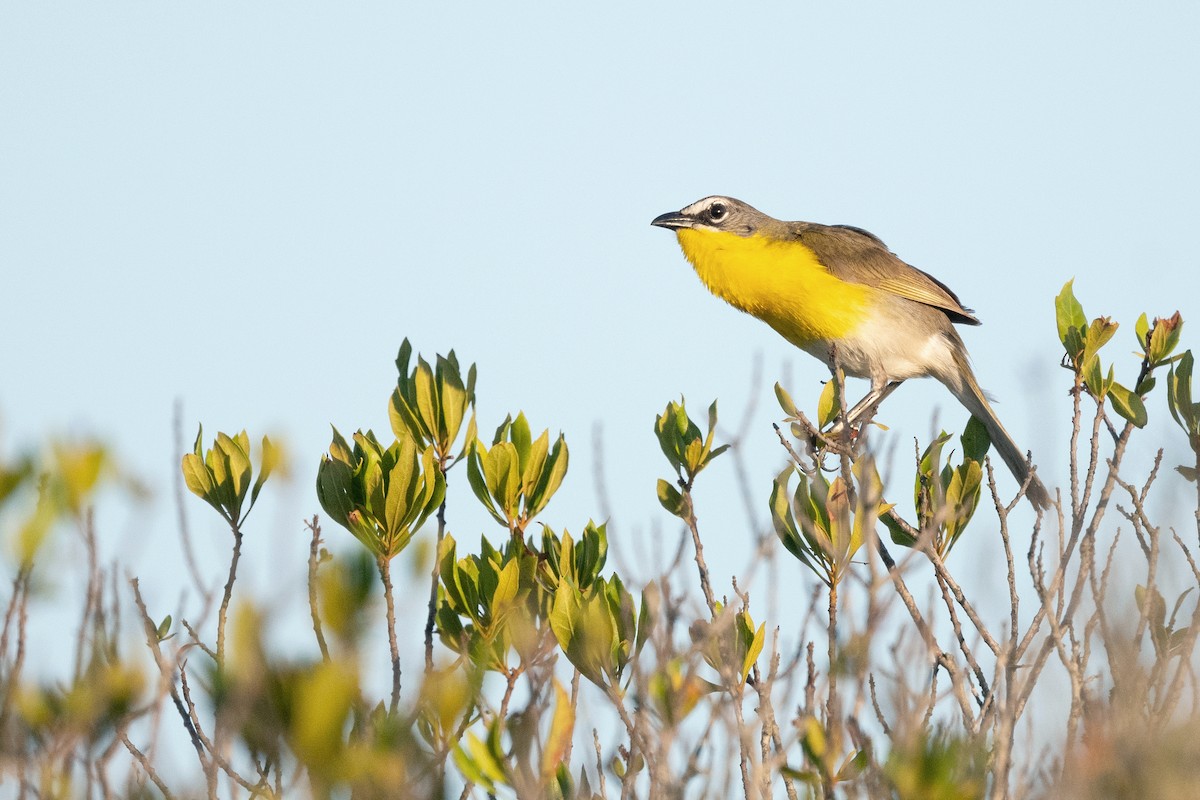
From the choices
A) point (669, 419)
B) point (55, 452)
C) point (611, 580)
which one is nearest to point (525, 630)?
point (611, 580)

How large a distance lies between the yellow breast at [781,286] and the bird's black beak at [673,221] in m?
0.10

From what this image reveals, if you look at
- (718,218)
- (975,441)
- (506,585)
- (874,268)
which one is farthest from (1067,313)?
(718,218)

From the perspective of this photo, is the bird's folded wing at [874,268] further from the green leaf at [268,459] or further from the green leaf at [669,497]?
the green leaf at [268,459]

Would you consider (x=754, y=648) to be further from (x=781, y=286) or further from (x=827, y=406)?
(x=781, y=286)

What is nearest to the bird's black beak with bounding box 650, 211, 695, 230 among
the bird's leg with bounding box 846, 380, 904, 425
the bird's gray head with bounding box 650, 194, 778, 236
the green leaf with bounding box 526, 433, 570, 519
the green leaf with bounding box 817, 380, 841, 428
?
the bird's gray head with bounding box 650, 194, 778, 236

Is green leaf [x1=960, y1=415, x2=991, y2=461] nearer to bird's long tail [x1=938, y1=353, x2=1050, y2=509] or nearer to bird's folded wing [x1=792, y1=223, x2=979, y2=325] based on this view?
bird's long tail [x1=938, y1=353, x2=1050, y2=509]

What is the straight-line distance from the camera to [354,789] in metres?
1.94

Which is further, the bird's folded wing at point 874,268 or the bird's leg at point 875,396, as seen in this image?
the bird's folded wing at point 874,268

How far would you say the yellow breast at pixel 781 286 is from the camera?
7539 millimetres

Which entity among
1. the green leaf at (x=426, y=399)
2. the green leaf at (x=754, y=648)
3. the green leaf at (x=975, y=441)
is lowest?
the green leaf at (x=754, y=648)

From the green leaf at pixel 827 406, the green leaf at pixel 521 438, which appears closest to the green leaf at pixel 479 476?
the green leaf at pixel 521 438

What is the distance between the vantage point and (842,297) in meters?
7.64

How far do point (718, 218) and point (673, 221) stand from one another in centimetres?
32

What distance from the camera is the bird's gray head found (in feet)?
26.5
